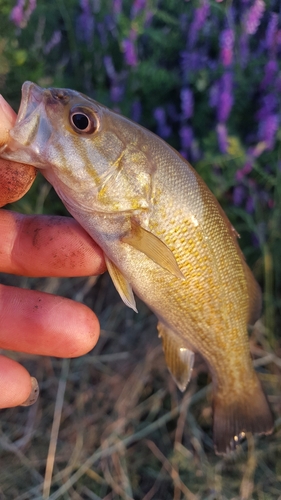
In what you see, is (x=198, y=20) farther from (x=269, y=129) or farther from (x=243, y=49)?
(x=269, y=129)

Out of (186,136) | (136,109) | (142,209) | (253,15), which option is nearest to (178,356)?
(142,209)

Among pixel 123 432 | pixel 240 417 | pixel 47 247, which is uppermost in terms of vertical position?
pixel 47 247

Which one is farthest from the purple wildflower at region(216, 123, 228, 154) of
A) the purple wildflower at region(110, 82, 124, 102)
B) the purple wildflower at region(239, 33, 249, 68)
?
the purple wildflower at region(110, 82, 124, 102)

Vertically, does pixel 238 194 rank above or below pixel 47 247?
above

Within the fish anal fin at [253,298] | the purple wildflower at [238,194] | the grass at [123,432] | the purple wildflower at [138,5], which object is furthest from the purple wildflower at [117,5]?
the fish anal fin at [253,298]

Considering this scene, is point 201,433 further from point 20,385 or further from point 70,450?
point 20,385

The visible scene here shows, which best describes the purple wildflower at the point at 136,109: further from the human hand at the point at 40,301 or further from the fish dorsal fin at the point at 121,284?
the fish dorsal fin at the point at 121,284
